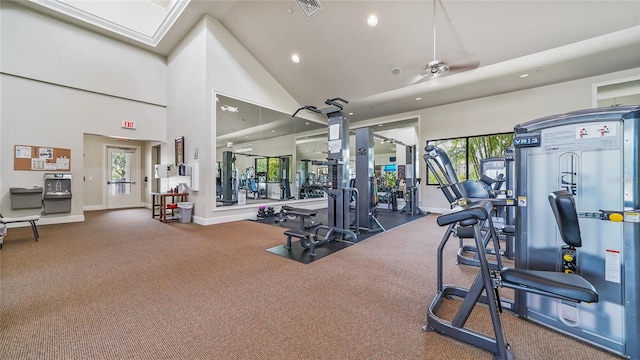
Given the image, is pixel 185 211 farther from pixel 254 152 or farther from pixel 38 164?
pixel 38 164

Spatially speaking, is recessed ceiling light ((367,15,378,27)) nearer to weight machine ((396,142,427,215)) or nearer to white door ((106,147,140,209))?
weight machine ((396,142,427,215))

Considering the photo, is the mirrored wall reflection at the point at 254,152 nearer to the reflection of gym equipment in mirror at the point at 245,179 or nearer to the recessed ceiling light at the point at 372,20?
the reflection of gym equipment in mirror at the point at 245,179

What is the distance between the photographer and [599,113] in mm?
1475

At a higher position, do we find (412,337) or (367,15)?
(367,15)

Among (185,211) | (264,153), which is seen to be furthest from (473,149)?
(185,211)

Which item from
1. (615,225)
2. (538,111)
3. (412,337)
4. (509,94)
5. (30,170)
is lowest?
(412,337)

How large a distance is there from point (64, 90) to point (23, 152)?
1658mm

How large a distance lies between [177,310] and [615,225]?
322 centimetres

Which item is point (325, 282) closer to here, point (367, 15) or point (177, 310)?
point (177, 310)

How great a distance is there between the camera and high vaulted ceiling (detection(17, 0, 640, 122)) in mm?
3873

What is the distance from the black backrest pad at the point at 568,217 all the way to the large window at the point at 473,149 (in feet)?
19.3

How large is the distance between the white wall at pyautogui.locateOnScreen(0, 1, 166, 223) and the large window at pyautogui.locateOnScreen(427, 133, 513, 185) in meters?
9.21

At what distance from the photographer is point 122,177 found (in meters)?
8.25

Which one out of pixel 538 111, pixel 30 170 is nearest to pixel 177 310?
pixel 30 170
